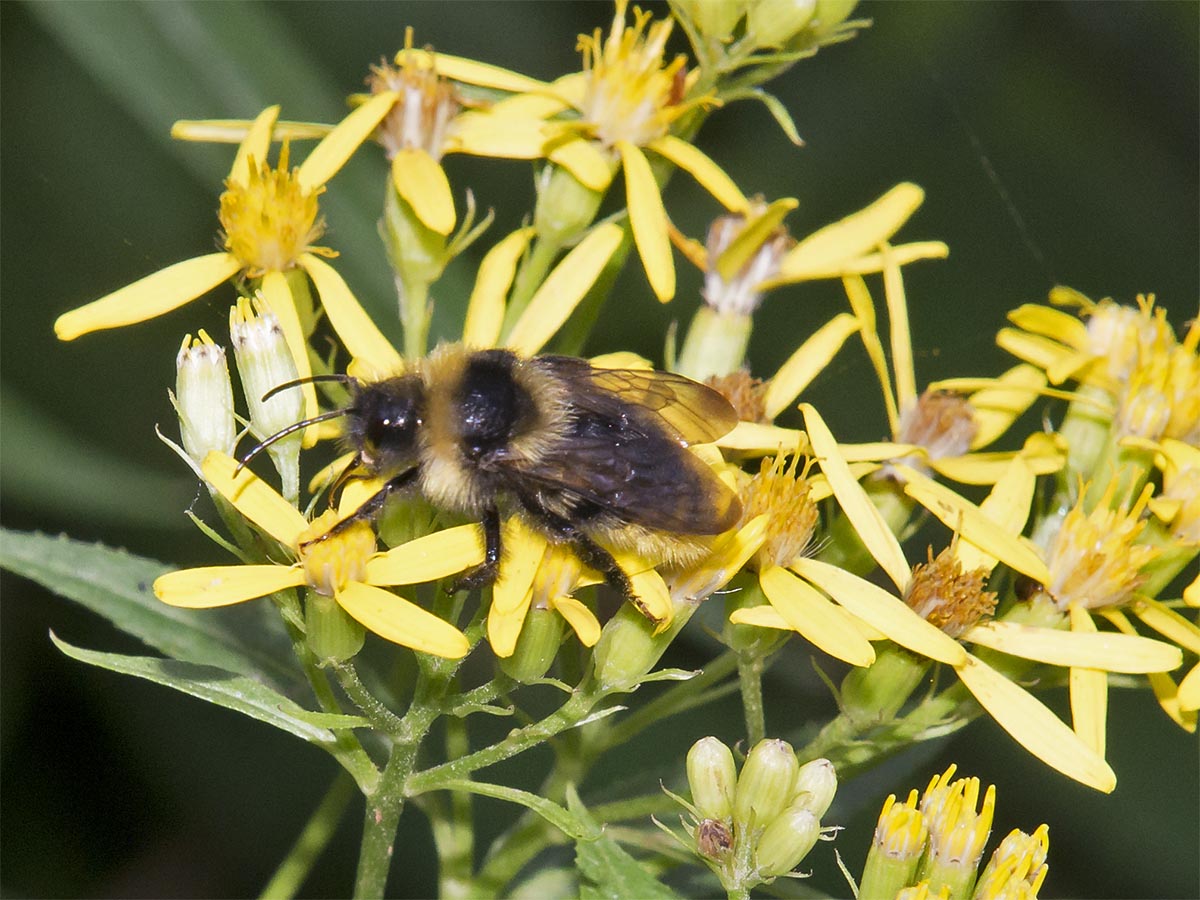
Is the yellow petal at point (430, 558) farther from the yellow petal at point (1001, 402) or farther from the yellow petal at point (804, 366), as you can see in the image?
the yellow petal at point (1001, 402)

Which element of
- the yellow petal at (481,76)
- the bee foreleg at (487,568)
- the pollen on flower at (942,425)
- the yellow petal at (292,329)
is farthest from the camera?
the yellow petal at (481,76)

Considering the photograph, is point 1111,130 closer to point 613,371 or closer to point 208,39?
point 613,371

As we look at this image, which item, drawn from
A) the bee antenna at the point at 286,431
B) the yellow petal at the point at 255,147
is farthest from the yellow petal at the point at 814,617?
the yellow petal at the point at 255,147

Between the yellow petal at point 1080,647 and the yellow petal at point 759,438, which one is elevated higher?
the yellow petal at point 759,438

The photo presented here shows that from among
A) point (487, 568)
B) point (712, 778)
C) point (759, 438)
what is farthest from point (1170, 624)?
point (487, 568)

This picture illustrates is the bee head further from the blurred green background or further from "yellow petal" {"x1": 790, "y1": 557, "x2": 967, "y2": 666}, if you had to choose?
"yellow petal" {"x1": 790, "y1": 557, "x2": 967, "y2": 666}

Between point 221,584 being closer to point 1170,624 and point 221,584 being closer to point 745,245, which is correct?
point 745,245

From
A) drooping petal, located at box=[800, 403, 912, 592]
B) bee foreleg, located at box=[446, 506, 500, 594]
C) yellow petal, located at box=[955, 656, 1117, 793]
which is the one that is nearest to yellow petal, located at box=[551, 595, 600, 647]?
bee foreleg, located at box=[446, 506, 500, 594]
